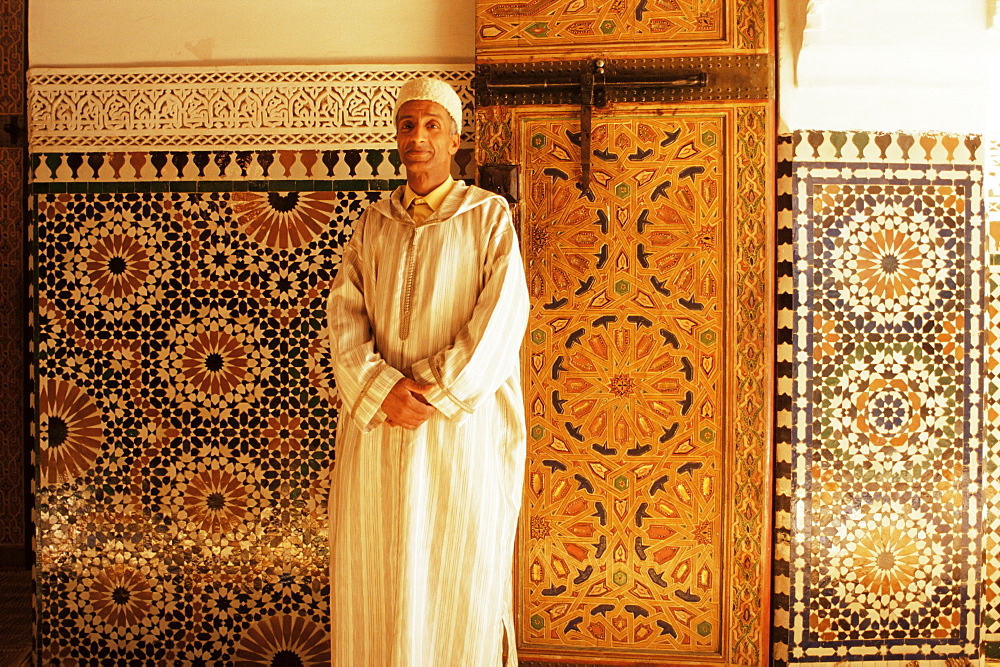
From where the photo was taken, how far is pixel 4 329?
3162 mm

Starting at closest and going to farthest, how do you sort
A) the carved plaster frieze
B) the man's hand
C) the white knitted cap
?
1. the man's hand
2. the white knitted cap
3. the carved plaster frieze

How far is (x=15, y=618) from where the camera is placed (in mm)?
2594

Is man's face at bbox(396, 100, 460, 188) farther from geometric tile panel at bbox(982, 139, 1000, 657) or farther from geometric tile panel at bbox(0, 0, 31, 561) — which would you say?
geometric tile panel at bbox(0, 0, 31, 561)

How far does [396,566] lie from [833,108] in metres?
1.81

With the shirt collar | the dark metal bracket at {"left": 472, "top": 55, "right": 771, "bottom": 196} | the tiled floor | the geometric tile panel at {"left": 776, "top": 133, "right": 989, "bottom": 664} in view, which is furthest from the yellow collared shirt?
the tiled floor

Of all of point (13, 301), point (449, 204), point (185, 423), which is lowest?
point (185, 423)

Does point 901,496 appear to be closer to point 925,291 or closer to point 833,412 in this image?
point 833,412

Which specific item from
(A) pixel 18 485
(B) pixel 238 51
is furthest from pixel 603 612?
(A) pixel 18 485

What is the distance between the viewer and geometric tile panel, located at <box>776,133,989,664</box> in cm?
205

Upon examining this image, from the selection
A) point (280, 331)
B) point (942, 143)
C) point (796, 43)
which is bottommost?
point (280, 331)

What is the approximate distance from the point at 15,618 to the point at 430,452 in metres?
2.14

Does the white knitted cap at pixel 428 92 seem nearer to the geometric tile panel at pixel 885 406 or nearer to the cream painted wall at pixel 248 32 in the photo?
the cream painted wall at pixel 248 32

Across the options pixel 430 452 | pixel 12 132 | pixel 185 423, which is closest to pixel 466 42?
pixel 430 452

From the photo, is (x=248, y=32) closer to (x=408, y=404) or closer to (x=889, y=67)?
(x=408, y=404)
